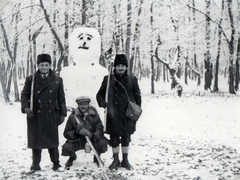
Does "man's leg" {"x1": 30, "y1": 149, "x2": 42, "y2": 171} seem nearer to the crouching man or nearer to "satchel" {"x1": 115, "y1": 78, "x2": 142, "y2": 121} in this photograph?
the crouching man

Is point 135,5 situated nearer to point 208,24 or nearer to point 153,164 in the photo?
point 208,24

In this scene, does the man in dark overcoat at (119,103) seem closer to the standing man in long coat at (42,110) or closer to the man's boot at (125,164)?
the man's boot at (125,164)

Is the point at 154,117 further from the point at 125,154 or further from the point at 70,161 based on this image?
the point at 70,161

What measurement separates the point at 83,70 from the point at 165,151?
2105mm

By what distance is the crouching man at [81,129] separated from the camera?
373 centimetres

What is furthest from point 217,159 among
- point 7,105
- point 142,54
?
point 142,54

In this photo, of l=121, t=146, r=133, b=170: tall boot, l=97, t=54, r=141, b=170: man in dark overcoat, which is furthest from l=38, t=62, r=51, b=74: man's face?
l=121, t=146, r=133, b=170: tall boot

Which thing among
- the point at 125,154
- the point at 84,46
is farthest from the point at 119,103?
the point at 84,46

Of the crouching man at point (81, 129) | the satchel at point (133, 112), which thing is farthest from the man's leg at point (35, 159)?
the satchel at point (133, 112)

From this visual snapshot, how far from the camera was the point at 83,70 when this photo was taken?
14.7 feet

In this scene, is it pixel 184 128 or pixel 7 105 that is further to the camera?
pixel 7 105

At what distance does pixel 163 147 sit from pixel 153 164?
1.05 m

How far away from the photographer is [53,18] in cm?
1085

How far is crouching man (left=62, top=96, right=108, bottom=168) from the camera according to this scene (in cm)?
373
